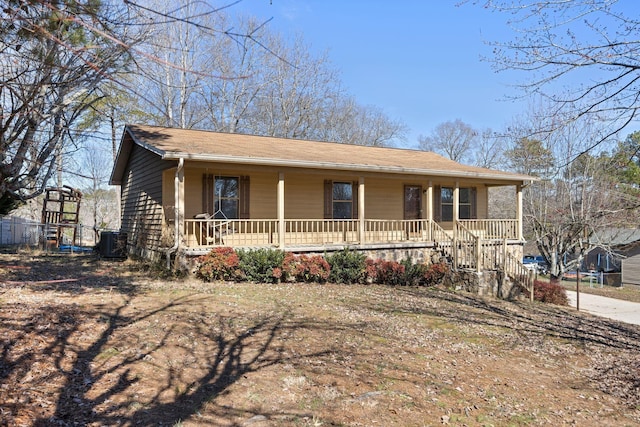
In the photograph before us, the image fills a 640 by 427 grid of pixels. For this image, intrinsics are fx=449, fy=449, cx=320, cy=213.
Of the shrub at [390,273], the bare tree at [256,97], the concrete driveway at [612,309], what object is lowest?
the concrete driveway at [612,309]

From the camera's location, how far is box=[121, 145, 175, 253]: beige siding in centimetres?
1328

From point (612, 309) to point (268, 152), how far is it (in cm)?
1357

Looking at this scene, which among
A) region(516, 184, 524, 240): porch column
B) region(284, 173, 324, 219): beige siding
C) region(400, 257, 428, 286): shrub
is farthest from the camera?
region(516, 184, 524, 240): porch column

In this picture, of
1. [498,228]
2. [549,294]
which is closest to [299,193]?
[498,228]

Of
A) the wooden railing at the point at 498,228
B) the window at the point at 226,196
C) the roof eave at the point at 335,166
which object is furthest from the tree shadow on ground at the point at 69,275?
the wooden railing at the point at 498,228

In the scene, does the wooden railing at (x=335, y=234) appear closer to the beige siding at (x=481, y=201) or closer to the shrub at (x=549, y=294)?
the beige siding at (x=481, y=201)

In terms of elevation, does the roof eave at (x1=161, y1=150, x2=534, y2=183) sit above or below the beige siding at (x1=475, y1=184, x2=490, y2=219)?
above

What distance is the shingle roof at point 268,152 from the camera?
11.7m

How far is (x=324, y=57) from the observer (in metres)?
29.2

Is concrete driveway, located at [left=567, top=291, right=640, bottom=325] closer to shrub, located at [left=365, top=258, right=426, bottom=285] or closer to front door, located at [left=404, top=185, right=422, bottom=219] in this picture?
shrub, located at [left=365, top=258, right=426, bottom=285]

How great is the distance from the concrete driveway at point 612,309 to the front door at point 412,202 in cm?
651

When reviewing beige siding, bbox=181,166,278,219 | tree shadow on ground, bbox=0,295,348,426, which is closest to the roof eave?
beige siding, bbox=181,166,278,219

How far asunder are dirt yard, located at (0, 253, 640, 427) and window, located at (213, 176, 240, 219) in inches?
167

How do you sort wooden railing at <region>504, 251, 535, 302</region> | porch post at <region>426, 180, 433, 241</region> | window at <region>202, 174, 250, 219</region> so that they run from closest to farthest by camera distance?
window at <region>202, 174, 250, 219</region>
wooden railing at <region>504, 251, 535, 302</region>
porch post at <region>426, 180, 433, 241</region>
